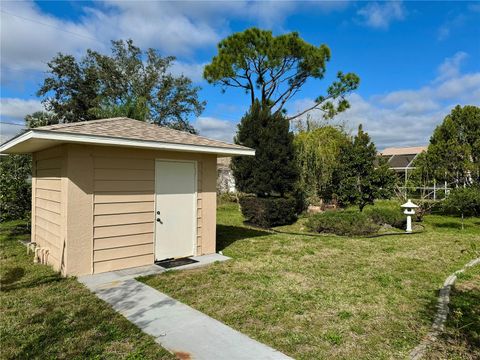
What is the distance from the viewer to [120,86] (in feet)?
79.5

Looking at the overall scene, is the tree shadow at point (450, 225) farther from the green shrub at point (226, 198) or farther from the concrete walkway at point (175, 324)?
the concrete walkway at point (175, 324)

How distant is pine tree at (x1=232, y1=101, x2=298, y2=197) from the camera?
13.1 meters

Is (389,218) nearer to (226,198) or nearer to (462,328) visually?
(462,328)

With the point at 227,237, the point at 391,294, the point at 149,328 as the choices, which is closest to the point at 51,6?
the point at 227,237

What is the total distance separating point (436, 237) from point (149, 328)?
31.0 ft

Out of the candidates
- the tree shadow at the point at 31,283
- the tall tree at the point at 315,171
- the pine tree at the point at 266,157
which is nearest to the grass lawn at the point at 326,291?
the tree shadow at the point at 31,283

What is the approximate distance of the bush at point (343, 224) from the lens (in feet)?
35.7

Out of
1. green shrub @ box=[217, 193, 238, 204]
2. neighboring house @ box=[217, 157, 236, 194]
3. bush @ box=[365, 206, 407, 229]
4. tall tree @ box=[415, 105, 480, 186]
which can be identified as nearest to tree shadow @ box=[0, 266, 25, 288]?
bush @ box=[365, 206, 407, 229]

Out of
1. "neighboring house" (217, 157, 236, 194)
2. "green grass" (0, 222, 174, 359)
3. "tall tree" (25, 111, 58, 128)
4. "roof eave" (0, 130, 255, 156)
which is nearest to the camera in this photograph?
"green grass" (0, 222, 174, 359)

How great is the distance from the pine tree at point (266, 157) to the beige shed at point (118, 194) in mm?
5474

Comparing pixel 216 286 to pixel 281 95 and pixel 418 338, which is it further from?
pixel 281 95

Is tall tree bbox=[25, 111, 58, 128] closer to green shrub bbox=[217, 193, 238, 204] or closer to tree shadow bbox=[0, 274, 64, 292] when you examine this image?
tree shadow bbox=[0, 274, 64, 292]

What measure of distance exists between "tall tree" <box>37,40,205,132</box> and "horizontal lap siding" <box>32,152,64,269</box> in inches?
590

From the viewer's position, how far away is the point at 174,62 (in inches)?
1013
